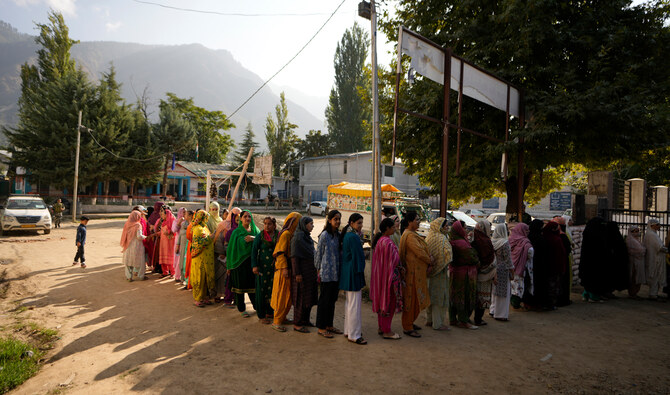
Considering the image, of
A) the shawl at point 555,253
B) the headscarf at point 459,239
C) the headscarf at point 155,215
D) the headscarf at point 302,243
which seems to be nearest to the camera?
the headscarf at point 302,243

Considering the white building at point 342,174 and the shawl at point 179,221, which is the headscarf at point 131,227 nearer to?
the shawl at point 179,221

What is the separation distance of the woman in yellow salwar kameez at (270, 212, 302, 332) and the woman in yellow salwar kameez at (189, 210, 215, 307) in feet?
5.46

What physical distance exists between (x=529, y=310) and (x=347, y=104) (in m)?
37.3

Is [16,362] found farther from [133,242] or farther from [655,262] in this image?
[655,262]

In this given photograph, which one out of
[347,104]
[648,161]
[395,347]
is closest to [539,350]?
[395,347]

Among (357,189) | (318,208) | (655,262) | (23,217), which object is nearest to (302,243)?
(655,262)

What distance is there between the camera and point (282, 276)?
5020 millimetres

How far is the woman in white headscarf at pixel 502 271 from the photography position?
18.9ft

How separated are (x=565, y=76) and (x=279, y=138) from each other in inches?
1404

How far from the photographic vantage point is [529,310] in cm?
660

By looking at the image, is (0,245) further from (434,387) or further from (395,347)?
(434,387)

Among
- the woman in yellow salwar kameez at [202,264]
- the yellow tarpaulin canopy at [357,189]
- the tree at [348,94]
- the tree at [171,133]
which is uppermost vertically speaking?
the tree at [348,94]

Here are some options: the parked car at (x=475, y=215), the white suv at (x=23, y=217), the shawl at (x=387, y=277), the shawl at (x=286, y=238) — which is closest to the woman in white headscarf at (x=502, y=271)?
the shawl at (x=387, y=277)

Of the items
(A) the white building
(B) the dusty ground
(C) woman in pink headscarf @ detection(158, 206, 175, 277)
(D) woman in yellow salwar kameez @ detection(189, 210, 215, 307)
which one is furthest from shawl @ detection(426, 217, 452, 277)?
(A) the white building
